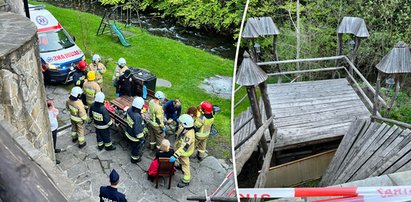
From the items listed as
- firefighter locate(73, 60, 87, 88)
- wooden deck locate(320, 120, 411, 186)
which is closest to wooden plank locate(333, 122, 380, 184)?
wooden deck locate(320, 120, 411, 186)

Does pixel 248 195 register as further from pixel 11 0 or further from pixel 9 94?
pixel 11 0

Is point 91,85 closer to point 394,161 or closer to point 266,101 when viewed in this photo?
point 394,161

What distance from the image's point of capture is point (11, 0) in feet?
18.0

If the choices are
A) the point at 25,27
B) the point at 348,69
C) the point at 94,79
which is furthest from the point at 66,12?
the point at 348,69

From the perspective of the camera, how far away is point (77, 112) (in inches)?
256

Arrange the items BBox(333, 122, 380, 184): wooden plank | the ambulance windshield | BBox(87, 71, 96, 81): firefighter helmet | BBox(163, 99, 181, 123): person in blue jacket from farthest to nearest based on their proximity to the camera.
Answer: the ambulance windshield < BBox(87, 71, 96, 81): firefighter helmet < BBox(163, 99, 181, 123): person in blue jacket < BBox(333, 122, 380, 184): wooden plank

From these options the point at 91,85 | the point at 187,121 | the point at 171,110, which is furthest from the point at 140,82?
the point at 187,121

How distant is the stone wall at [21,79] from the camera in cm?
410

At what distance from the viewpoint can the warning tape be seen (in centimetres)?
111

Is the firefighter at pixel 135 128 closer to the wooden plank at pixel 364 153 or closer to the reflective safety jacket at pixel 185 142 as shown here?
the reflective safety jacket at pixel 185 142

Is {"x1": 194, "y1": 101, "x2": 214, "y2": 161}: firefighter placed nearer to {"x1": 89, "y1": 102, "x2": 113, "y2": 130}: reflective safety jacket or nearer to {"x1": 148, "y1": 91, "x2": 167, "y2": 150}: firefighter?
{"x1": 148, "y1": 91, "x2": 167, "y2": 150}: firefighter

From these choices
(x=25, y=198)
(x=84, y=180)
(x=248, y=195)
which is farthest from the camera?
(x=84, y=180)

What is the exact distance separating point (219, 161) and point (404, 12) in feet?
17.4

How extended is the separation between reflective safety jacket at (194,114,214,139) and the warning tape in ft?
16.2
